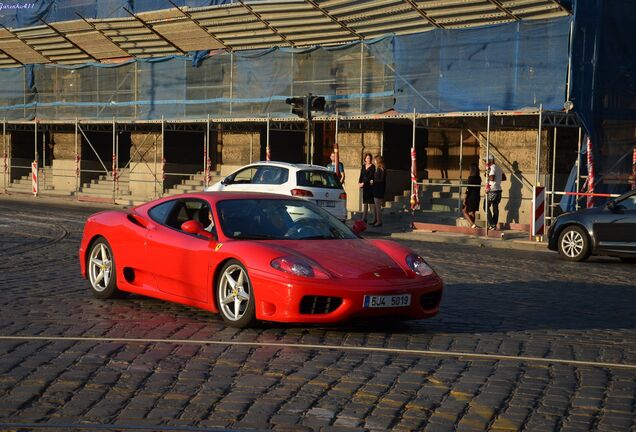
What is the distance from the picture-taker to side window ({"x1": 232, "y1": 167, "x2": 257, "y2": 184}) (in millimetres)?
25163

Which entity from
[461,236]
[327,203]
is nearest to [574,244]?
[461,236]

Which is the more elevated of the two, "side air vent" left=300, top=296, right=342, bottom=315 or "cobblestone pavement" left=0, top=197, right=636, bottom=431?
"side air vent" left=300, top=296, right=342, bottom=315

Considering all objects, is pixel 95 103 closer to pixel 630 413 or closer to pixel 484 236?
pixel 484 236

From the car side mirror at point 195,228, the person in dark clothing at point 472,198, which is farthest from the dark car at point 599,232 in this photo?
the car side mirror at point 195,228

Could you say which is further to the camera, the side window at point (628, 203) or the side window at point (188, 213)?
the side window at point (628, 203)

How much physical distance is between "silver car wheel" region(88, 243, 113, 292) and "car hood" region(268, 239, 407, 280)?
2.37 meters

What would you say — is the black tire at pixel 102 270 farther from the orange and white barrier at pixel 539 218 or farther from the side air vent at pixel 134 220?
the orange and white barrier at pixel 539 218

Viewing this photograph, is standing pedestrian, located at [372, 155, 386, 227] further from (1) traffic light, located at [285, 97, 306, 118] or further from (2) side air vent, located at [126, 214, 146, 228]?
(2) side air vent, located at [126, 214, 146, 228]

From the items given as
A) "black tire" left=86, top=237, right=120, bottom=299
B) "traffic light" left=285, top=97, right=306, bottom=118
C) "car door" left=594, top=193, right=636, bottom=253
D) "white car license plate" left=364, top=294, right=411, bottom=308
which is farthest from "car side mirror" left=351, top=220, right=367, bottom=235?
"traffic light" left=285, top=97, right=306, bottom=118

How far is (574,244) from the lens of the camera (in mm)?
18266

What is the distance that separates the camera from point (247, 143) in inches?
1387

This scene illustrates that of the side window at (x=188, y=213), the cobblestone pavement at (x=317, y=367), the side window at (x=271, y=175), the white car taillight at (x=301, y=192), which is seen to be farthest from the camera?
the side window at (x=271, y=175)

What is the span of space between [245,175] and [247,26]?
7.65 meters

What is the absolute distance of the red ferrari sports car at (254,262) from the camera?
898 centimetres
